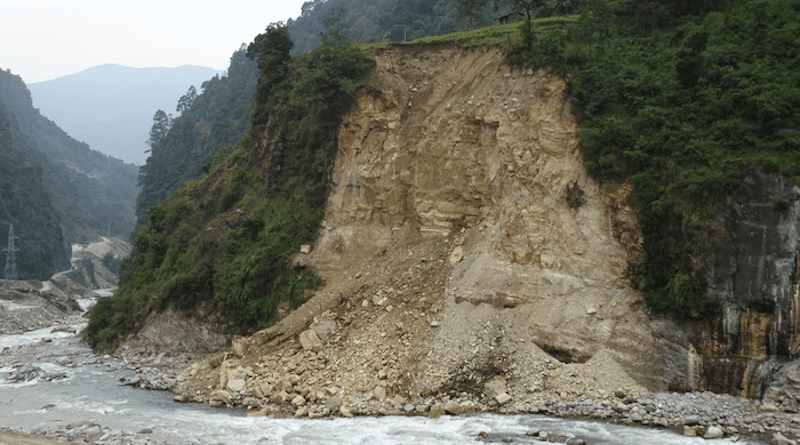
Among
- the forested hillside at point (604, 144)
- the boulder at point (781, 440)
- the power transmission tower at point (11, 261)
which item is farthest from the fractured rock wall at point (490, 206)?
the power transmission tower at point (11, 261)

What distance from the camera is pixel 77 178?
424ft

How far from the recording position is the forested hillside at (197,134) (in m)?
70.6

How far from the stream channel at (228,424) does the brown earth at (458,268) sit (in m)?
1.12

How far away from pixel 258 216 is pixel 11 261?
5231cm

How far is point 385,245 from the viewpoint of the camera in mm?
26000

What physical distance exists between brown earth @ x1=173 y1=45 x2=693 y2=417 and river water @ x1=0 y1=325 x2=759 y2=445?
1.07m

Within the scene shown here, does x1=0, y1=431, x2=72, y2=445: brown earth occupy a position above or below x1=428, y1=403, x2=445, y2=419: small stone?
below

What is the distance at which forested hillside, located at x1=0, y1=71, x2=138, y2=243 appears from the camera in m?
107

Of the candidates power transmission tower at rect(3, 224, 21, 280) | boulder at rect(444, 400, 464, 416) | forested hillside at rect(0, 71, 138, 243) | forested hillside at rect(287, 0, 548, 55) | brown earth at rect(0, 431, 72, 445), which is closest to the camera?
brown earth at rect(0, 431, 72, 445)

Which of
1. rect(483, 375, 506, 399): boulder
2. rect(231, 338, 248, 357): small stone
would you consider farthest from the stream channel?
rect(231, 338, 248, 357): small stone

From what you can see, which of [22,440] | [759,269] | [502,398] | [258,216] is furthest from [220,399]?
[759,269]

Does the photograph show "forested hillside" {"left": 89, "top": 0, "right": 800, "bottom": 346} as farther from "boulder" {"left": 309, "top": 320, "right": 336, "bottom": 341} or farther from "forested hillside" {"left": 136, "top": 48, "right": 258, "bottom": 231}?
"forested hillside" {"left": 136, "top": 48, "right": 258, "bottom": 231}

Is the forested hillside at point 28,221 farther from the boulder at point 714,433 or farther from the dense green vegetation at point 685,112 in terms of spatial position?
the boulder at point 714,433

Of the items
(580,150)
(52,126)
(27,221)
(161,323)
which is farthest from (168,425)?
(52,126)
